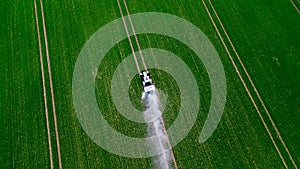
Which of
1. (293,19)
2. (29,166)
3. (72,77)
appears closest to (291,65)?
(293,19)

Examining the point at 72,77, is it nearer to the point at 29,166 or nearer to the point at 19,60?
the point at 19,60

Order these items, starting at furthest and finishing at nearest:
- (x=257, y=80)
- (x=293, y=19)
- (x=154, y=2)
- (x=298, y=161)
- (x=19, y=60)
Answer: (x=154, y=2) → (x=293, y=19) → (x=19, y=60) → (x=257, y=80) → (x=298, y=161)

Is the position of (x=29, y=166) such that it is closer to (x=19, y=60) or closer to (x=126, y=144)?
(x=126, y=144)

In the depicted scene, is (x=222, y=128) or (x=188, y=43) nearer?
(x=222, y=128)

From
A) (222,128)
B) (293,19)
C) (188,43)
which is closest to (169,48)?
(188,43)

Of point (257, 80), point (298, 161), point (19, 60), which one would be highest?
point (19, 60)

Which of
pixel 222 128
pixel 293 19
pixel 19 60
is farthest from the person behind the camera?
pixel 293 19

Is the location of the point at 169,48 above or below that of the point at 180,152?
above
